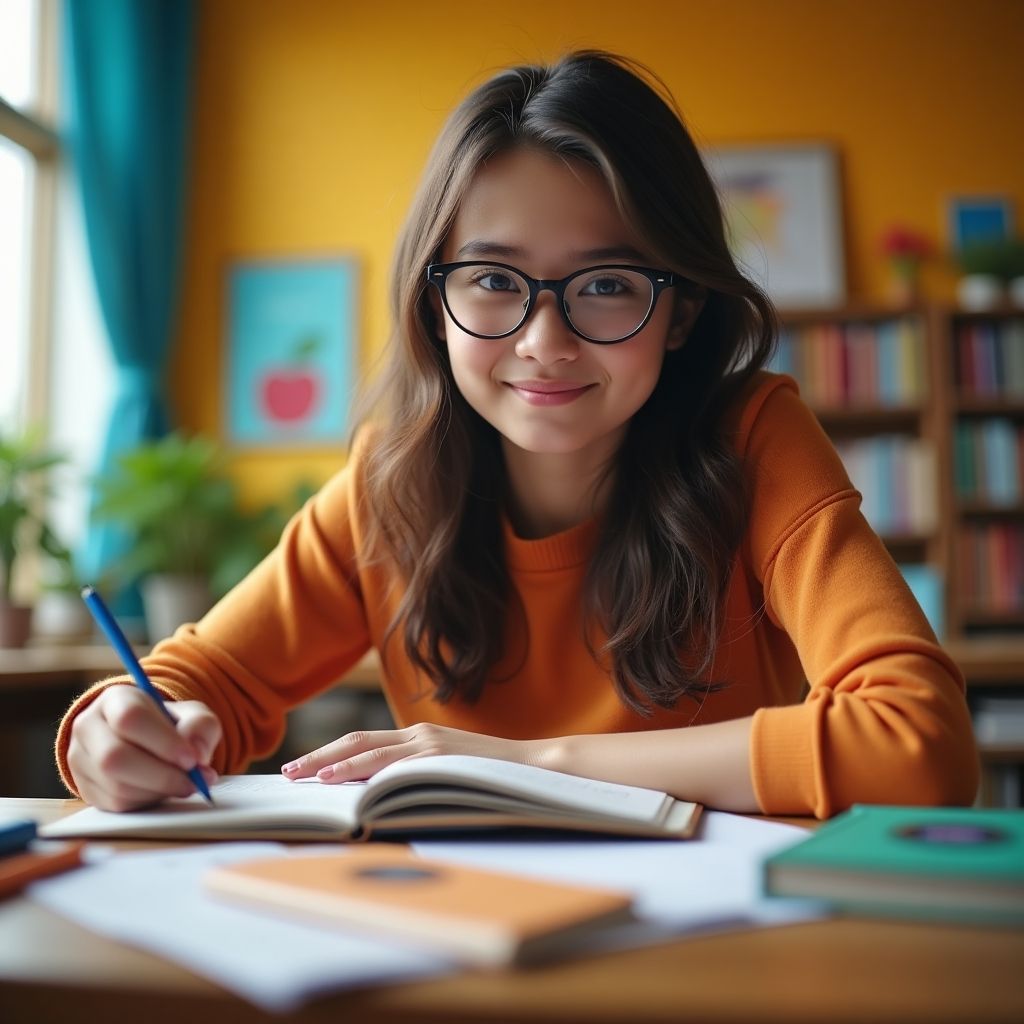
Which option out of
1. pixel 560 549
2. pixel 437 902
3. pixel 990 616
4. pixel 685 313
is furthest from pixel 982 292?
pixel 437 902

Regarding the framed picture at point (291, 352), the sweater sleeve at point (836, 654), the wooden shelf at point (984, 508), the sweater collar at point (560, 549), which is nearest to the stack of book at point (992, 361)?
the wooden shelf at point (984, 508)

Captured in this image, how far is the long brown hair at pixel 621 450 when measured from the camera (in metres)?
1.20

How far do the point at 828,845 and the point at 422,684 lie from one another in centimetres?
77

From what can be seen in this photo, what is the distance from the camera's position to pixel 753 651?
1289mm

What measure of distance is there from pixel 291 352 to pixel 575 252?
9.77 feet

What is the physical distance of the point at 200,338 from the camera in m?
4.05

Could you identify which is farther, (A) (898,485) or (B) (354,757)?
(A) (898,485)

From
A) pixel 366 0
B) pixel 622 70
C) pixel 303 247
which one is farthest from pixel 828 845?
pixel 366 0

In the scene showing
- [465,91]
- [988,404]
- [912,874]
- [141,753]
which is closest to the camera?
[912,874]

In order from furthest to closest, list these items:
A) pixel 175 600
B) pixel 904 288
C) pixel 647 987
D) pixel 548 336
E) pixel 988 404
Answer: pixel 904 288 < pixel 988 404 < pixel 175 600 < pixel 548 336 < pixel 647 987

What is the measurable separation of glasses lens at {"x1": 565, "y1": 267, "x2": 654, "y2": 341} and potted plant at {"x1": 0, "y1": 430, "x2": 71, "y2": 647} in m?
2.02

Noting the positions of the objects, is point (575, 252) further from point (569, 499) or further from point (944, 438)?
point (944, 438)

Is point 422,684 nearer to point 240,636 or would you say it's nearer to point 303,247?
point 240,636

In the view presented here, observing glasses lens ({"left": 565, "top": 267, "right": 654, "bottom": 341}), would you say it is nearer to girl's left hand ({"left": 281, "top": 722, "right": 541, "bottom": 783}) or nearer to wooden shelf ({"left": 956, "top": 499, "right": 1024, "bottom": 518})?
girl's left hand ({"left": 281, "top": 722, "right": 541, "bottom": 783})
